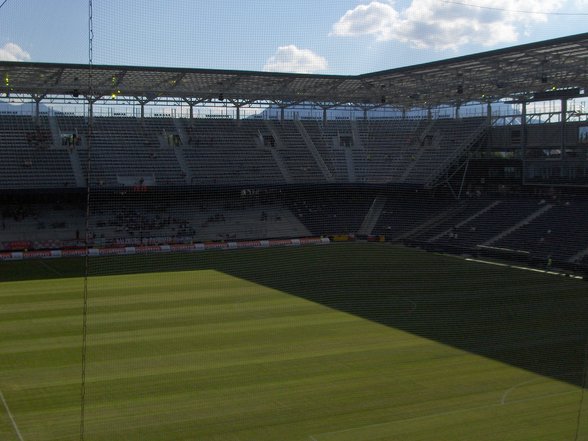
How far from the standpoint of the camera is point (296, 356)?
7160mm

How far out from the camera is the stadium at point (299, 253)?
5762 mm

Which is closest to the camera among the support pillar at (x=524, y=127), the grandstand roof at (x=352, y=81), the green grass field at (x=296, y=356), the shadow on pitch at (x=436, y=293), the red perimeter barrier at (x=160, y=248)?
the green grass field at (x=296, y=356)

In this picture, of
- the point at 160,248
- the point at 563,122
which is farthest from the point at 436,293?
the point at 160,248

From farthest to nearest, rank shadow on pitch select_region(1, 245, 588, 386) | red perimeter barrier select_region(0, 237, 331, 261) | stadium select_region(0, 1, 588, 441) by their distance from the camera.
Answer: red perimeter barrier select_region(0, 237, 331, 261) → shadow on pitch select_region(1, 245, 588, 386) → stadium select_region(0, 1, 588, 441)

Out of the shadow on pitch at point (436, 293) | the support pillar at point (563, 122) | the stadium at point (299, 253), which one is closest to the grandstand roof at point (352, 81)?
the stadium at point (299, 253)

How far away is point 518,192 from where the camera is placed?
16031mm

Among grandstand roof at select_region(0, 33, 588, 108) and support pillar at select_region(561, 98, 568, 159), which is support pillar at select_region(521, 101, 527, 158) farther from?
support pillar at select_region(561, 98, 568, 159)

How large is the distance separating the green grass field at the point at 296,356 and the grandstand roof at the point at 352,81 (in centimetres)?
419

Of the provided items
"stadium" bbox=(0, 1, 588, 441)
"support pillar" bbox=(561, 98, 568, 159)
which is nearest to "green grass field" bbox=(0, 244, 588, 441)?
"stadium" bbox=(0, 1, 588, 441)

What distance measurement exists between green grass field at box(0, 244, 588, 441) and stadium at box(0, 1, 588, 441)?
4cm

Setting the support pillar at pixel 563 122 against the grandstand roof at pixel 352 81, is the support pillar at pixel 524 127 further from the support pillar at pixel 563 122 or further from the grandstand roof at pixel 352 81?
the support pillar at pixel 563 122

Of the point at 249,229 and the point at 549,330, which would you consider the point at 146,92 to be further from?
the point at 549,330

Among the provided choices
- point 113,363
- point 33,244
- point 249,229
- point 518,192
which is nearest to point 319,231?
point 249,229

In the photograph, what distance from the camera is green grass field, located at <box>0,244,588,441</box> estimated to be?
5.33 metres
